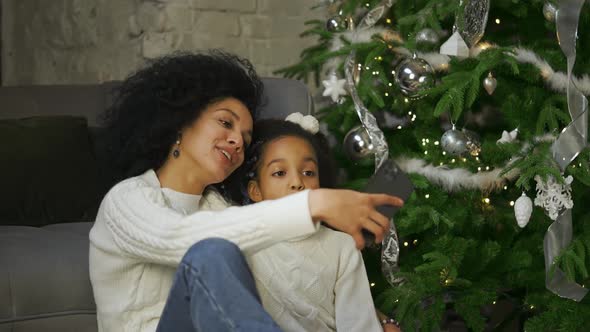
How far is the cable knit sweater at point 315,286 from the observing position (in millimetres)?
1870

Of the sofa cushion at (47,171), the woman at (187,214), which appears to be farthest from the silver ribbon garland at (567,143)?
the sofa cushion at (47,171)

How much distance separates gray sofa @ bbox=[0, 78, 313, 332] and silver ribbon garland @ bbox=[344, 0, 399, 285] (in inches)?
7.4

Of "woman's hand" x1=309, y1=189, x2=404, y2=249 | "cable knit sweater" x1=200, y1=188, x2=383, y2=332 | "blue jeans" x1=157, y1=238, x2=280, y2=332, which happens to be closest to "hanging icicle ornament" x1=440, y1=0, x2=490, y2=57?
"cable knit sweater" x1=200, y1=188, x2=383, y2=332

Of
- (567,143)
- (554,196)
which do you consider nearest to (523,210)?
(554,196)

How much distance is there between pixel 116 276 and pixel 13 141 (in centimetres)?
90

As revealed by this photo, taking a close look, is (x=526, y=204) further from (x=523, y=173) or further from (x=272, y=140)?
(x=272, y=140)

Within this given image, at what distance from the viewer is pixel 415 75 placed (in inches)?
87.7

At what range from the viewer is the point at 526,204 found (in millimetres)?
2135

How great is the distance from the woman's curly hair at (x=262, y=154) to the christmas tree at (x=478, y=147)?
9.2 inches

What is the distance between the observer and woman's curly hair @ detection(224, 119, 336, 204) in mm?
2043

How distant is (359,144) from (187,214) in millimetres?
671

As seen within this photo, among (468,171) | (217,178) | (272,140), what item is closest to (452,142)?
(468,171)

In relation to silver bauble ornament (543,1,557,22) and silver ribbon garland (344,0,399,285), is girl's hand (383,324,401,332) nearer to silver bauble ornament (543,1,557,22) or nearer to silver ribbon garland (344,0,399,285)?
silver ribbon garland (344,0,399,285)

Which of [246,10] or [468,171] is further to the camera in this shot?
[246,10]
